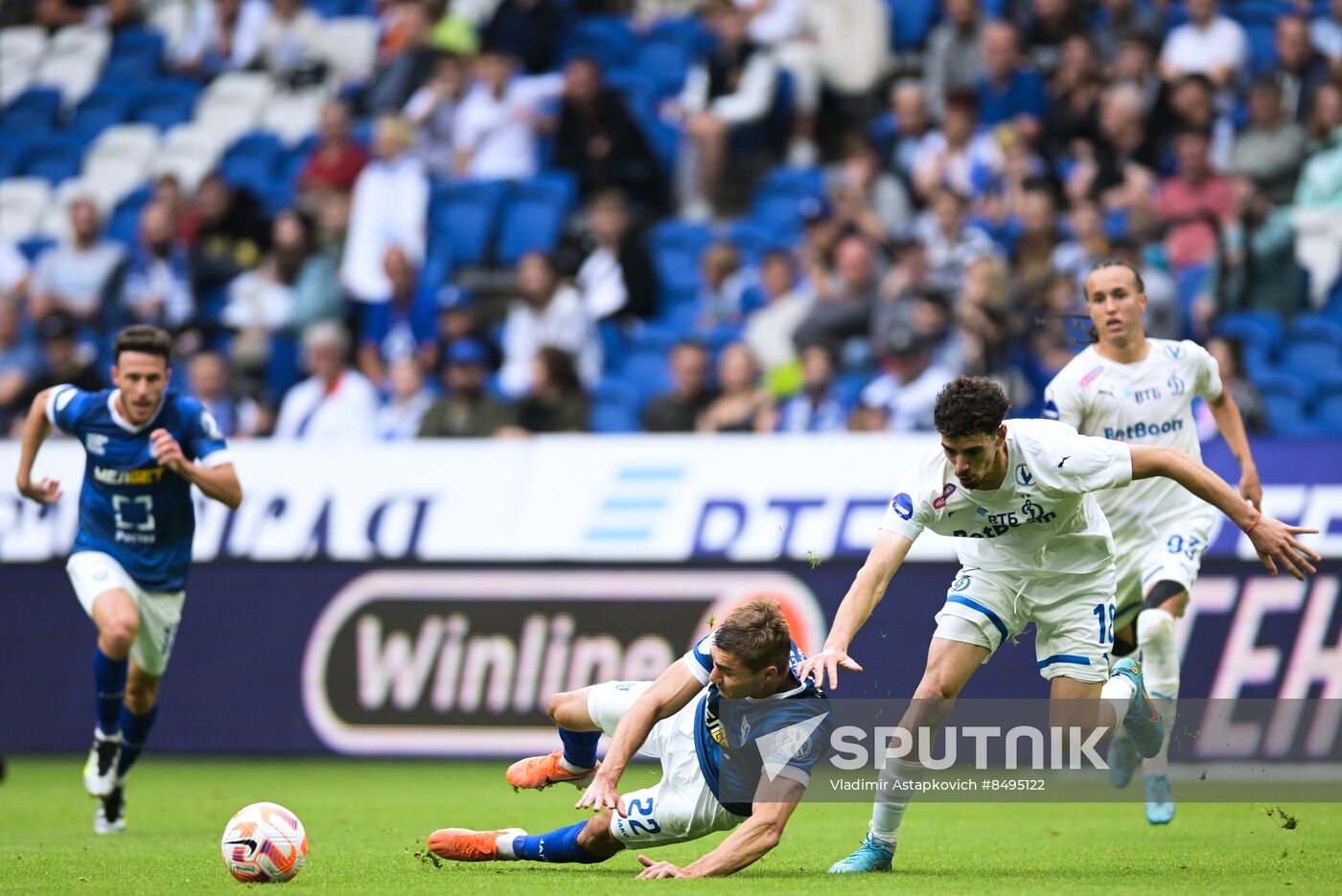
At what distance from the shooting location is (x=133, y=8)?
2225 cm

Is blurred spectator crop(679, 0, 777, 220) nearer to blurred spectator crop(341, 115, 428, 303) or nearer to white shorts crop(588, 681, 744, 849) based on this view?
blurred spectator crop(341, 115, 428, 303)

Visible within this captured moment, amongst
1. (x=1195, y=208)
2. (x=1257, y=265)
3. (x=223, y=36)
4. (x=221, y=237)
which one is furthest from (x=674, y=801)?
(x=223, y=36)

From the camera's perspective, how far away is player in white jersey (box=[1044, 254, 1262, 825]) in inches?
362

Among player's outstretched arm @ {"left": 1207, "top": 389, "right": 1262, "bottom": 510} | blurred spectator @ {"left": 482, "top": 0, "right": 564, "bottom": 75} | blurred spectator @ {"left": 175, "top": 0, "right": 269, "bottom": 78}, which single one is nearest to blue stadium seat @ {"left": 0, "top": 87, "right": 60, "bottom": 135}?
blurred spectator @ {"left": 175, "top": 0, "right": 269, "bottom": 78}

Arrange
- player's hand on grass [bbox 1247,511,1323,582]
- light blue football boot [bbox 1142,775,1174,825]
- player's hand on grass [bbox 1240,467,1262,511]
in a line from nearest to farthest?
player's hand on grass [bbox 1247,511,1323,582], player's hand on grass [bbox 1240,467,1262,511], light blue football boot [bbox 1142,775,1174,825]

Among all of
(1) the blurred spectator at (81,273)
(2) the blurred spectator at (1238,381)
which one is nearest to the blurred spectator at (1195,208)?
(2) the blurred spectator at (1238,381)

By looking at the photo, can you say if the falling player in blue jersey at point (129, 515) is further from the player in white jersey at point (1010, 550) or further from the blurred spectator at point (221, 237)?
the blurred spectator at point (221, 237)

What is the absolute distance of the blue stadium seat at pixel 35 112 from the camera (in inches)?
860

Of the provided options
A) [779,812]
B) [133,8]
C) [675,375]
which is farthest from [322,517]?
[133,8]

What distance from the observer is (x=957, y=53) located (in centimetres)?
1750

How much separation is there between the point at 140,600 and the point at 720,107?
961 cm

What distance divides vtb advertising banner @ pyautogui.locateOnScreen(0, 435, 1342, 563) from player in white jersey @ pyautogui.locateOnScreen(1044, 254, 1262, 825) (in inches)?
114

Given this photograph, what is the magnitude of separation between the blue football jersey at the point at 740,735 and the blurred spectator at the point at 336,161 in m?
12.7

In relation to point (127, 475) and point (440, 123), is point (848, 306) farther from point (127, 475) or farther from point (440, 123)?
point (127, 475)
